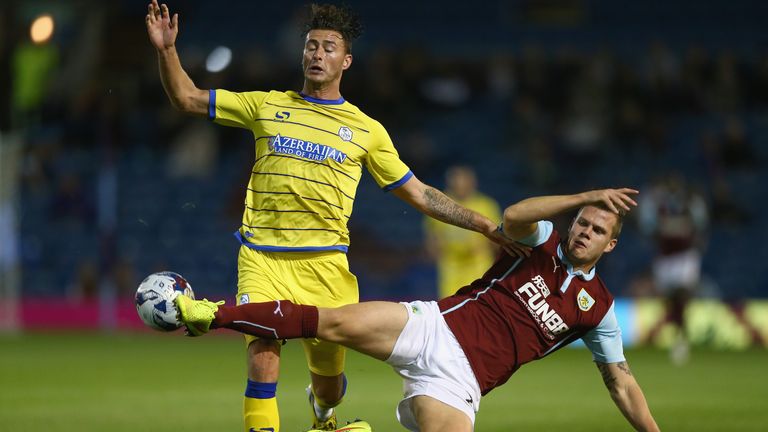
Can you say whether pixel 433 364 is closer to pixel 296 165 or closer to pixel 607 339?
pixel 607 339

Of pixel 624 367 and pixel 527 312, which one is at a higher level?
pixel 527 312

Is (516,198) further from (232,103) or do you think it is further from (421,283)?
(232,103)

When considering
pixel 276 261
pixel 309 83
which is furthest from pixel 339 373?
pixel 309 83

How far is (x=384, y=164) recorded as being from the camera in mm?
6922

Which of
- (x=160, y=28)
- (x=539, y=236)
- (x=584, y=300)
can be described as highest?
(x=160, y=28)

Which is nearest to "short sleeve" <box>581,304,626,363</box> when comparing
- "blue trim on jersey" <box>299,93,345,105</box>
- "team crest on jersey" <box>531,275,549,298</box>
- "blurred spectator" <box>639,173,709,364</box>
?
"team crest on jersey" <box>531,275,549,298</box>

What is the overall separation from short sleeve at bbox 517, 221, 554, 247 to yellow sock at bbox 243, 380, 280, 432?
1561 millimetres

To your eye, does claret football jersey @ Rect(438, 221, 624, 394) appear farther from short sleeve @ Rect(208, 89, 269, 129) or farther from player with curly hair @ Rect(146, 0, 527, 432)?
short sleeve @ Rect(208, 89, 269, 129)

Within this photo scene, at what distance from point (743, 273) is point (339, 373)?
538 inches

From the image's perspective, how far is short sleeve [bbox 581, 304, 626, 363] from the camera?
6652 millimetres

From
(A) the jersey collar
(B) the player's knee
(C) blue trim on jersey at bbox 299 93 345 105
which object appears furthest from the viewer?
(B) the player's knee

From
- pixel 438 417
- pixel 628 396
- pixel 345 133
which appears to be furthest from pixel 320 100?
Answer: pixel 628 396

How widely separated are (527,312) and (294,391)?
179 inches

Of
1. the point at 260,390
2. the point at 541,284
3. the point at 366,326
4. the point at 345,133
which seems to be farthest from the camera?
the point at 345,133
